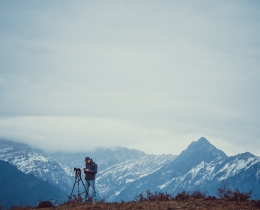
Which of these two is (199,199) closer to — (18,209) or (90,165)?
(90,165)

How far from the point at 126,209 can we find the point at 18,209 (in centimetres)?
617

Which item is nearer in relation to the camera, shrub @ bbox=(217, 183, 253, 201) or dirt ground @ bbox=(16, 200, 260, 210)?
dirt ground @ bbox=(16, 200, 260, 210)

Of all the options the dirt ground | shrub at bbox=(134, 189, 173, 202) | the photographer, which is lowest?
the dirt ground

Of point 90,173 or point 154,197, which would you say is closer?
point 154,197

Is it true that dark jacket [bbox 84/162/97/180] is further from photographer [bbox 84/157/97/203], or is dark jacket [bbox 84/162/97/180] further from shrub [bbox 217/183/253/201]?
shrub [bbox 217/183/253/201]

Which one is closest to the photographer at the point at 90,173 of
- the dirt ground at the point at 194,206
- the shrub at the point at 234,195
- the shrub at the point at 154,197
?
the shrub at the point at 154,197

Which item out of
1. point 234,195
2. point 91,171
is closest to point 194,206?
point 234,195

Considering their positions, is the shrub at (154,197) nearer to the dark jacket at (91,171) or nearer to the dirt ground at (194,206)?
the dirt ground at (194,206)

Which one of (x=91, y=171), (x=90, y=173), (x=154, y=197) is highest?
(x=91, y=171)

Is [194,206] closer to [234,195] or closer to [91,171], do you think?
[234,195]

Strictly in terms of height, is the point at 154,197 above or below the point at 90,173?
below

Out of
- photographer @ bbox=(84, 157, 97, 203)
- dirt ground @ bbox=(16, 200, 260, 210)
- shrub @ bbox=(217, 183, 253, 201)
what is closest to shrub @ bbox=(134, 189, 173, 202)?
dirt ground @ bbox=(16, 200, 260, 210)

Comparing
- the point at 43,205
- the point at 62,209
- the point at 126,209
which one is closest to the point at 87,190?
the point at 43,205

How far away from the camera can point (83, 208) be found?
1357 cm
